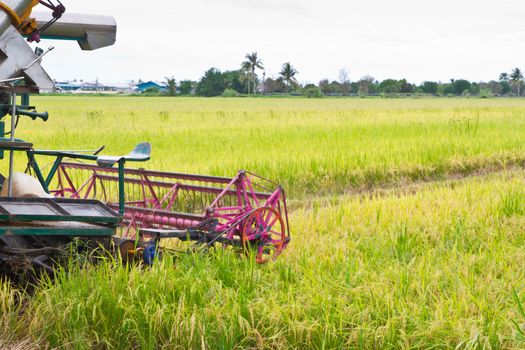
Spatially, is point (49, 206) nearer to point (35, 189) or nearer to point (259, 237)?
point (35, 189)

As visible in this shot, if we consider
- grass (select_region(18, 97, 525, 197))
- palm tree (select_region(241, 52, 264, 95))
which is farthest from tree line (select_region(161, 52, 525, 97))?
grass (select_region(18, 97, 525, 197))

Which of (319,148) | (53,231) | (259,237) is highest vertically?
(53,231)

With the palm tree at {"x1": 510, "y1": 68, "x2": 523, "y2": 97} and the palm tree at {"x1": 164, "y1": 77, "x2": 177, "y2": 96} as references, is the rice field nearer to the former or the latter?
the palm tree at {"x1": 164, "y1": 77, "x2": 177, "y2": 96}

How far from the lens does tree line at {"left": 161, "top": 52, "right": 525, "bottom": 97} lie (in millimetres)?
74188

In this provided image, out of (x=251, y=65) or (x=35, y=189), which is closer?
(x=35, y=189)

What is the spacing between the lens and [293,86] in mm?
82750

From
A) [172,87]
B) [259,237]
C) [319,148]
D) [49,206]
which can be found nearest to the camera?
[49,206]

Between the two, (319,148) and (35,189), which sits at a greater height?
(35,189)


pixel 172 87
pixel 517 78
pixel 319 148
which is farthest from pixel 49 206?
pixel 517 78

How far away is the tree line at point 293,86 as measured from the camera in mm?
74188

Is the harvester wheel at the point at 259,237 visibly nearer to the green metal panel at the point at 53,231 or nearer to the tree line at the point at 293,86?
the green metal panel at the point at 53,231

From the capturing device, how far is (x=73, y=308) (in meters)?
3.68

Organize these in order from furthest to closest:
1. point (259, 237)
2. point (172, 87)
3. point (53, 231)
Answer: point (172, 87)
point (259, 237)
point (53, 231)

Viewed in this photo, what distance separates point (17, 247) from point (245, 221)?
1.42 meters
